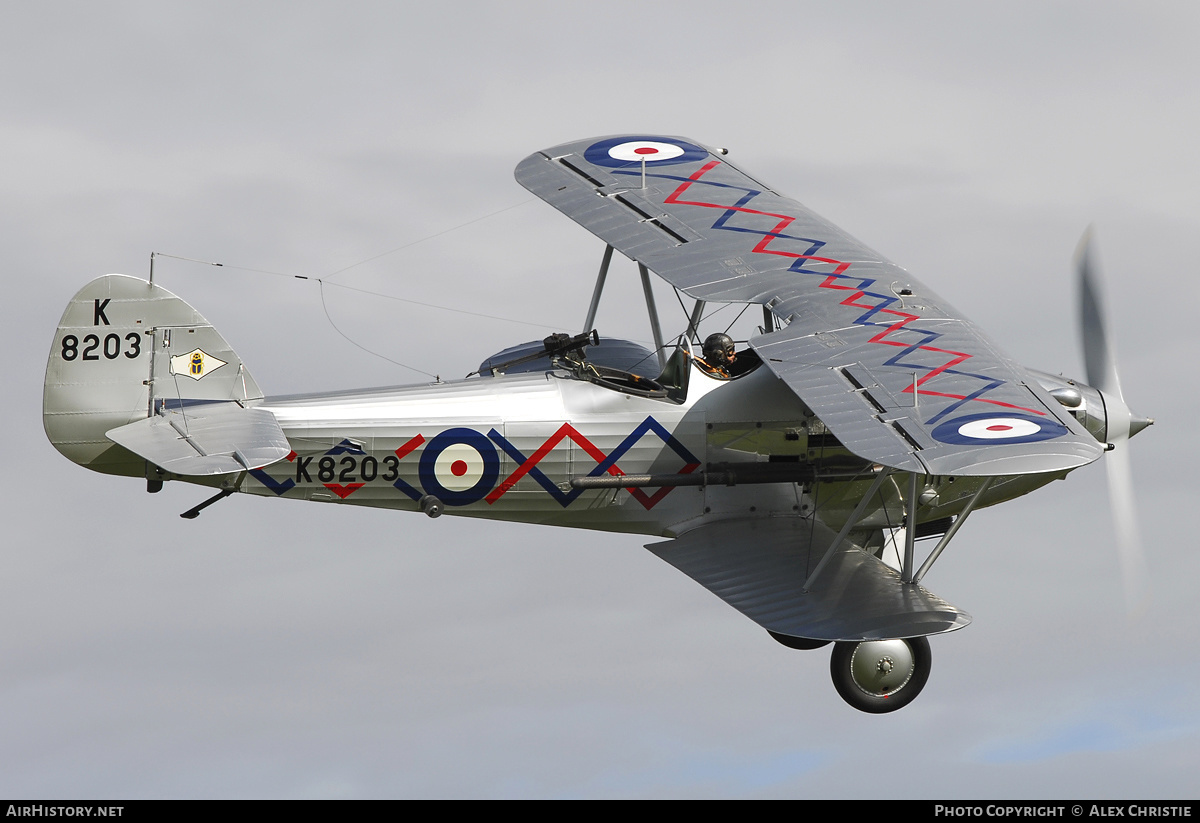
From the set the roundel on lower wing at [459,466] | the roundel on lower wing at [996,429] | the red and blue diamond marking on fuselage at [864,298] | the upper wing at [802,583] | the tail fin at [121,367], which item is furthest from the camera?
the roundel on lower wing at [459,466]

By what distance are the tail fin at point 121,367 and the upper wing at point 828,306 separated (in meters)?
3.95

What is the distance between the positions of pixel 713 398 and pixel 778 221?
248 centimetres

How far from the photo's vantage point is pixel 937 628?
49.6 feet

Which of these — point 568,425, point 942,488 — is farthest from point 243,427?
point 942,488

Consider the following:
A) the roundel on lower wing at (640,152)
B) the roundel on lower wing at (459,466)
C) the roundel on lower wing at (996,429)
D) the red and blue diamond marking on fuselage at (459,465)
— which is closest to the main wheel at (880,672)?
the red and blue diamond marking on fuselage at (459,465)

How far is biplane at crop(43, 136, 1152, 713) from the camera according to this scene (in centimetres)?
1529

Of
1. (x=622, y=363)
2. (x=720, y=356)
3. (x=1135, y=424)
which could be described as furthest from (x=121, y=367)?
(x=1135, y=424)

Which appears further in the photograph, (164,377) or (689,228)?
(689,228)

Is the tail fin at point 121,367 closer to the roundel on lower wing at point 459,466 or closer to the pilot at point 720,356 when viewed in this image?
the roundel on lower wing at point 459,466

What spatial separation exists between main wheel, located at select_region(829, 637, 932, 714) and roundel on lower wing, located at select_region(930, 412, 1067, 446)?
8.35ft

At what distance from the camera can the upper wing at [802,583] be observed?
15273mm

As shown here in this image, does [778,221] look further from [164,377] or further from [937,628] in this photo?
[164,377]

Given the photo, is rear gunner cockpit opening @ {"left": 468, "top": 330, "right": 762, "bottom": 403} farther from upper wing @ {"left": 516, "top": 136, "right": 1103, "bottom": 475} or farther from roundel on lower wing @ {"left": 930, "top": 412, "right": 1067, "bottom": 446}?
roundel on lower wing @ {"left": 930, "top": 412, "right": 1067, "bottom": 446}

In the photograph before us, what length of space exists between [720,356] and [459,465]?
8.17ft
